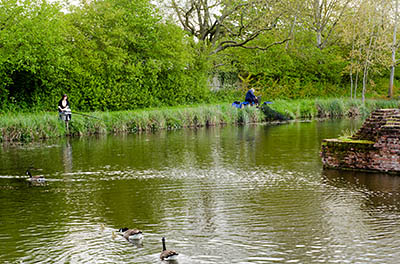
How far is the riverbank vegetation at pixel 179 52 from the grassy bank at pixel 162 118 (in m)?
1.97

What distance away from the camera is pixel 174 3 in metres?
43.1

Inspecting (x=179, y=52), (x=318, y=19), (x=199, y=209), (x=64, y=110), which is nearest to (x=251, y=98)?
(x=179, y=52)

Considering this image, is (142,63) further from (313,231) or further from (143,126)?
(313,231)

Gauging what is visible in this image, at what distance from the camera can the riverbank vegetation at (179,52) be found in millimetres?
29891

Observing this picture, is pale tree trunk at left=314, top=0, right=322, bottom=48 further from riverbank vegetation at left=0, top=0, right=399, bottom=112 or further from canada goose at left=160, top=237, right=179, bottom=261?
canada goose at left=160, top=237, right=179, bottom=261

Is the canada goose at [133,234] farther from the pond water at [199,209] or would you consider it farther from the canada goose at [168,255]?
the canada goose at [168,255]

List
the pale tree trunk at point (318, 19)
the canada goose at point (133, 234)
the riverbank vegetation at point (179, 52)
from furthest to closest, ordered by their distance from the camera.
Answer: the pale tree trunk at point (318, 19), the riverbank vegetation at point (179, 52), the canada goose at point (133, 234)

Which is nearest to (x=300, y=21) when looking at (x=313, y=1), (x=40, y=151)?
(x=313, y=1)

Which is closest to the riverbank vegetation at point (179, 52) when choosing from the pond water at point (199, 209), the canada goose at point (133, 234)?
the pond water at point (199, 209)

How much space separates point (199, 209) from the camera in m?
10.4

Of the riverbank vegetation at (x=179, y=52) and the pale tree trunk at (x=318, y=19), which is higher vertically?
the pale tree trunk at (x=318, y=19)

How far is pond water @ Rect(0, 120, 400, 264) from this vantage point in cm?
797

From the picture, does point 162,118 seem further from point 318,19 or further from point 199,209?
point 318,19

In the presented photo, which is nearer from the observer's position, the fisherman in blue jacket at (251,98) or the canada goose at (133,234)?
the canada goose at (133,234)
